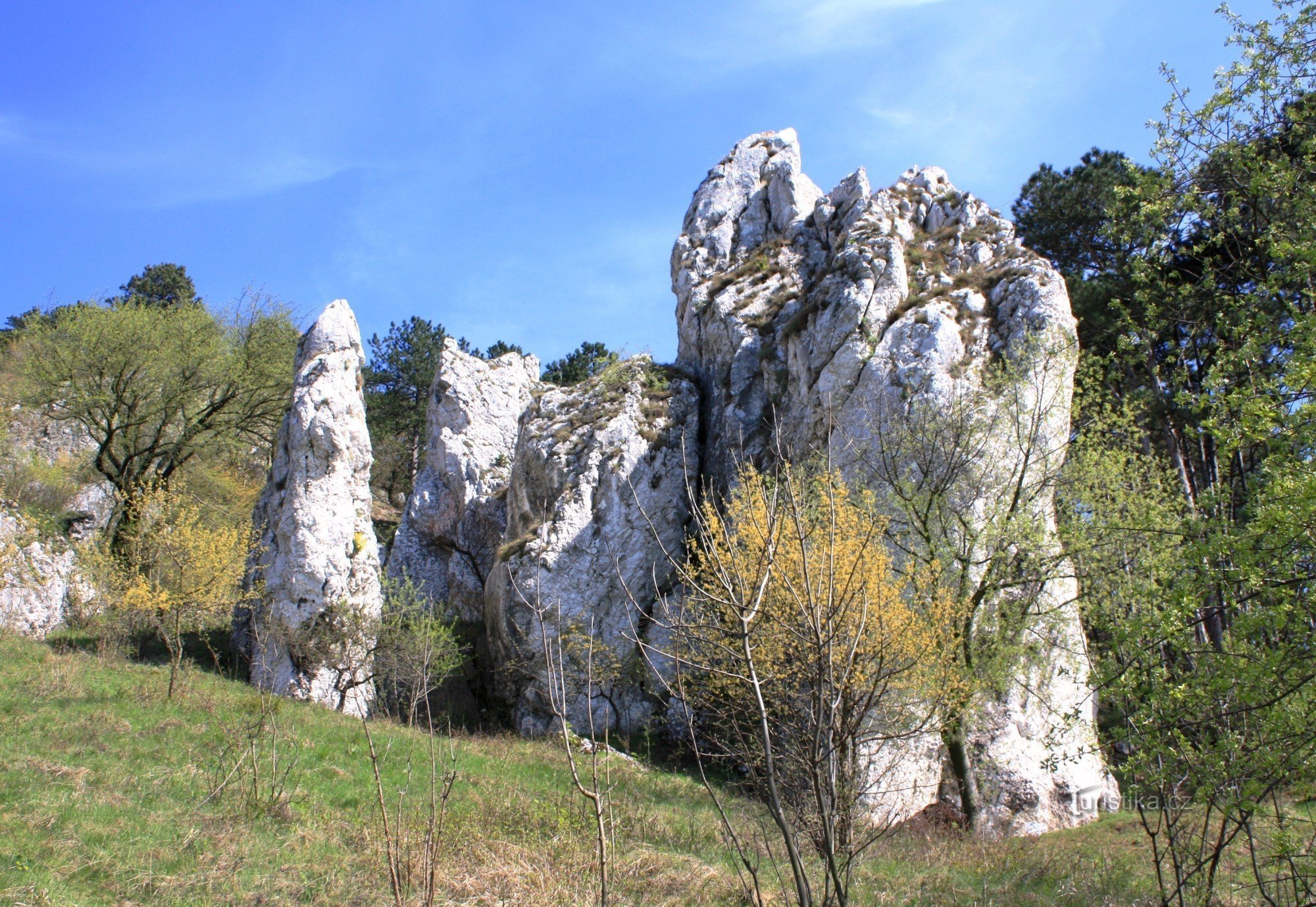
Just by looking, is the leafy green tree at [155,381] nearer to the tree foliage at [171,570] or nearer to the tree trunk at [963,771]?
the tree foliage at [171,570]

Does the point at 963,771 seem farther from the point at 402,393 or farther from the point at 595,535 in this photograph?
the point at 402,393

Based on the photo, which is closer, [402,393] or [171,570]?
[171,570]

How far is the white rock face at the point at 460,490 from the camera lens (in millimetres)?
30125

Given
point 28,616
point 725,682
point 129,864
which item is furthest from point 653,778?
point 28,616

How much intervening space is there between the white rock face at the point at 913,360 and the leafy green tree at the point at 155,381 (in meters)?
16.2

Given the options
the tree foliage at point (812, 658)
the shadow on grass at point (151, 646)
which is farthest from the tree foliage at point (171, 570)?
the tree foliage at point (812, 658)

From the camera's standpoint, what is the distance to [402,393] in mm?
42562

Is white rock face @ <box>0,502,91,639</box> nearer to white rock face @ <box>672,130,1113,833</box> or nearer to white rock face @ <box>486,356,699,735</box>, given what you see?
white rock face @ <box>486,356,699,735</box>

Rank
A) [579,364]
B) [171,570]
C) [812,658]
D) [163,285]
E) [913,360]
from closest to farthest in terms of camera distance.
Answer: [812,658] → [913,360] → [171,570] → [579,364] → [163,285]

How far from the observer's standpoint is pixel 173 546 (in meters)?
21.3

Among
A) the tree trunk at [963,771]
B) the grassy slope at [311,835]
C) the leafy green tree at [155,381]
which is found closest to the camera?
the grassy slope at [311,835]

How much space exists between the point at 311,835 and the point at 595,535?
1439 cm

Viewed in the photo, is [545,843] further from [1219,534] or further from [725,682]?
[1219,534]

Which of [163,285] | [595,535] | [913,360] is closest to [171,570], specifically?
[595,535]
